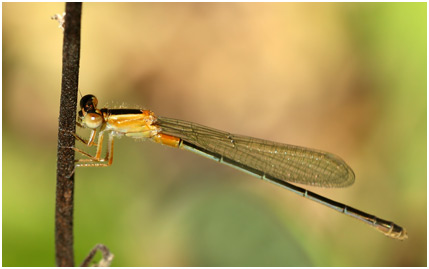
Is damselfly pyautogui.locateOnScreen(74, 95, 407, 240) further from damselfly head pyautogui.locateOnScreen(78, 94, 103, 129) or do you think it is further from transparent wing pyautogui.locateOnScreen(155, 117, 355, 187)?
damselfly head pyautogui.locateOnScreen(78, 94, 103, 129)

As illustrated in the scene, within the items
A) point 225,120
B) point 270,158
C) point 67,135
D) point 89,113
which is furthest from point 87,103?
point 225,120

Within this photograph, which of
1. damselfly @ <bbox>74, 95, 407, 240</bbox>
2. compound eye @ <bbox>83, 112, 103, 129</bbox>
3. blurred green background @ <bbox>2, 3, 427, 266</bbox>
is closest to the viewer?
compound eye @ <bbox>83, 112, 103, 129</bbox>

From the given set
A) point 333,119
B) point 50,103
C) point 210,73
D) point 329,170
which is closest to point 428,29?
point 333,119

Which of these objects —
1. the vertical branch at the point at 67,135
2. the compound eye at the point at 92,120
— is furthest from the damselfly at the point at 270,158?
the vertical branch at the point at 67,135

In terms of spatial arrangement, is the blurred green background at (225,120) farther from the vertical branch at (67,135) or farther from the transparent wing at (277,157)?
the vertical branch at (67,135)

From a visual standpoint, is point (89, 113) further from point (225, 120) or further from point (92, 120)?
point (225, 120)

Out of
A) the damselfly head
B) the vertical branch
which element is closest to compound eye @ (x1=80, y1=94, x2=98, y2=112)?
the damselfly head

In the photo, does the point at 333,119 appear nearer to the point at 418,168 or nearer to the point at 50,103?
the point at 418,168
